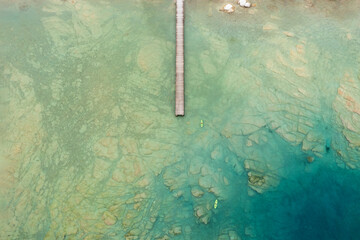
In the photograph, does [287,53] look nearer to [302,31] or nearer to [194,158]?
[302,31]

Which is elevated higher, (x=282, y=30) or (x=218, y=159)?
(x=282, y=30)

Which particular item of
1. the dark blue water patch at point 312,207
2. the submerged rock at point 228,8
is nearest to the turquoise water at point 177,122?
the dark blue water patch at point 312,207

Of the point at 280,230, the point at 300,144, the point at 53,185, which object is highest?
the point at 300,144

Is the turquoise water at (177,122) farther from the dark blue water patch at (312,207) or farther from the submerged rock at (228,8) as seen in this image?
the submerged rock at (228,8)

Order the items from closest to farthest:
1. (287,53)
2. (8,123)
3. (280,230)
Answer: (280,230), (8,123), (287,53)

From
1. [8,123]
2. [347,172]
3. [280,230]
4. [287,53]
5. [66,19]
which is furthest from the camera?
[66,19]

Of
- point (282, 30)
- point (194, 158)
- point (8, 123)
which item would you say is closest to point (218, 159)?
point (194, 158)

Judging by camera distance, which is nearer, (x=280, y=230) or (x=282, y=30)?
(x=280, y=230)
